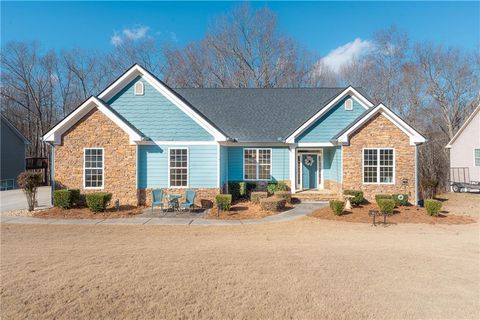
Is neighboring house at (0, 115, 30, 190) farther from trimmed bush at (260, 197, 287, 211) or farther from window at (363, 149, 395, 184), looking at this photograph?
window at (363, 149, 395, 184)

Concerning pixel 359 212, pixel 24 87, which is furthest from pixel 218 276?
pixel 24 87

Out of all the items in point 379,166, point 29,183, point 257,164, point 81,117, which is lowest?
point 29,183

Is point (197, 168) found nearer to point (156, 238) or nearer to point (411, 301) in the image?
point (156, 238)

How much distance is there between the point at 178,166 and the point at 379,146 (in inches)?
437

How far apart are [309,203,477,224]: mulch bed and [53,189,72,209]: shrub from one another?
11579 mm

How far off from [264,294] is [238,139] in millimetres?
13351

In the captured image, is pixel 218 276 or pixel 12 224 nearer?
pixel 218 276

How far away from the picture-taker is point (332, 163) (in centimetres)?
1756

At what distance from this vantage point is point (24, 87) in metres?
35.7

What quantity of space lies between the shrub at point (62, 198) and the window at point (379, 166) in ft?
50.5

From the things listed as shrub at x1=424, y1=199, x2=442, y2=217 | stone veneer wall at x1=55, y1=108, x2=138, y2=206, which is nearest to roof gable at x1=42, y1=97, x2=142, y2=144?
stone veneer wall at x1=55, y1=108, x2=138, y2=206

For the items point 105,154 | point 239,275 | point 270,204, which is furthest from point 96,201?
point 239,275

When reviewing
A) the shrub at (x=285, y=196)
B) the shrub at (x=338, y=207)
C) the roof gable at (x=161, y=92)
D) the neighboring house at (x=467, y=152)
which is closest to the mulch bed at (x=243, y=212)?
the shrub at (x=285, y=196)

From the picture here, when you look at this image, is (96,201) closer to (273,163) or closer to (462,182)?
(273,163)
